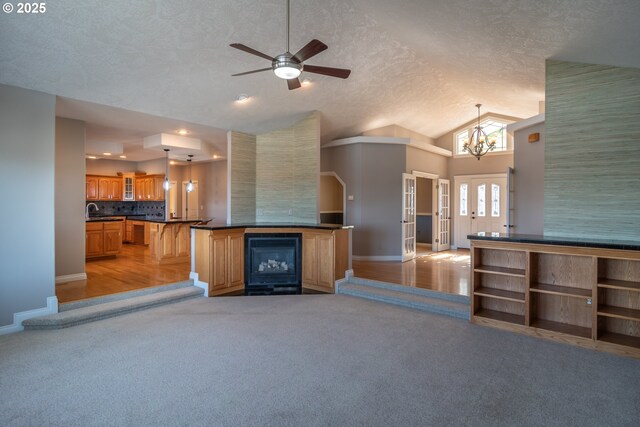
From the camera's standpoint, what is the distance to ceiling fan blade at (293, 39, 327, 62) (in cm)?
283

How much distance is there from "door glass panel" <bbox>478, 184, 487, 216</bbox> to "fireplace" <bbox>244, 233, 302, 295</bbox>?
5.78 meters

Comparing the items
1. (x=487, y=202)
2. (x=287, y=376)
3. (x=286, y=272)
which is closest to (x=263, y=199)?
(x=286, y=272)

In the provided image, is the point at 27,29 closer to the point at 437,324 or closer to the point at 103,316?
the point at 103,316

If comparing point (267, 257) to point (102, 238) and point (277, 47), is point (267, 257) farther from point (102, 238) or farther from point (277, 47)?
point (102, 238)

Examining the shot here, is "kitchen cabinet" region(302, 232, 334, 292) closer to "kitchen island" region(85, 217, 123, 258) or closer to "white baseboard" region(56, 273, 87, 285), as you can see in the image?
"white baseboard" region(56, 273, 87, 285)

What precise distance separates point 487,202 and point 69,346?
30.0 feet

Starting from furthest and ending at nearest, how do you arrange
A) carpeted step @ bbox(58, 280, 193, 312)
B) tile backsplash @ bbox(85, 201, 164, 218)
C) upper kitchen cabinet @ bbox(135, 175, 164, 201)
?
tile backsplash @ bbox(85, 201, 164, 218) < upper kitchen cabinet @ bbox(135, 175, 164, 201) < carpeted step @ bbox(58, 280, 193, 312)

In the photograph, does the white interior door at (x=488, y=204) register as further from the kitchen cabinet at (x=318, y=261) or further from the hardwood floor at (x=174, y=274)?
the kitchen cabinet at (x=318, y=261)

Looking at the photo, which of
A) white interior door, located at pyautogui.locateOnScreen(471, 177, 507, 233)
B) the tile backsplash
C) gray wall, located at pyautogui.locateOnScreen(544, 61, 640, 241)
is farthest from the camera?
the tile backsplash

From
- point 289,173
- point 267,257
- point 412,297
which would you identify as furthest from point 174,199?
point 412,297

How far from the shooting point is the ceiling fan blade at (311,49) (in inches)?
111

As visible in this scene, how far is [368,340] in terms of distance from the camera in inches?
143

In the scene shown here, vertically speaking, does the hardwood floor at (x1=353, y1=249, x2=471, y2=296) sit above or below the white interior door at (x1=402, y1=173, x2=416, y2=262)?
below

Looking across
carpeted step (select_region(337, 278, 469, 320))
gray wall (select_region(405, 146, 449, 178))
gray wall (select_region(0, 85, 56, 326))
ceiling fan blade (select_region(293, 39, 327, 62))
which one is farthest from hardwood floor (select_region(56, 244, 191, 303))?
gray wall (select_region(405, 146, 449, 178))
